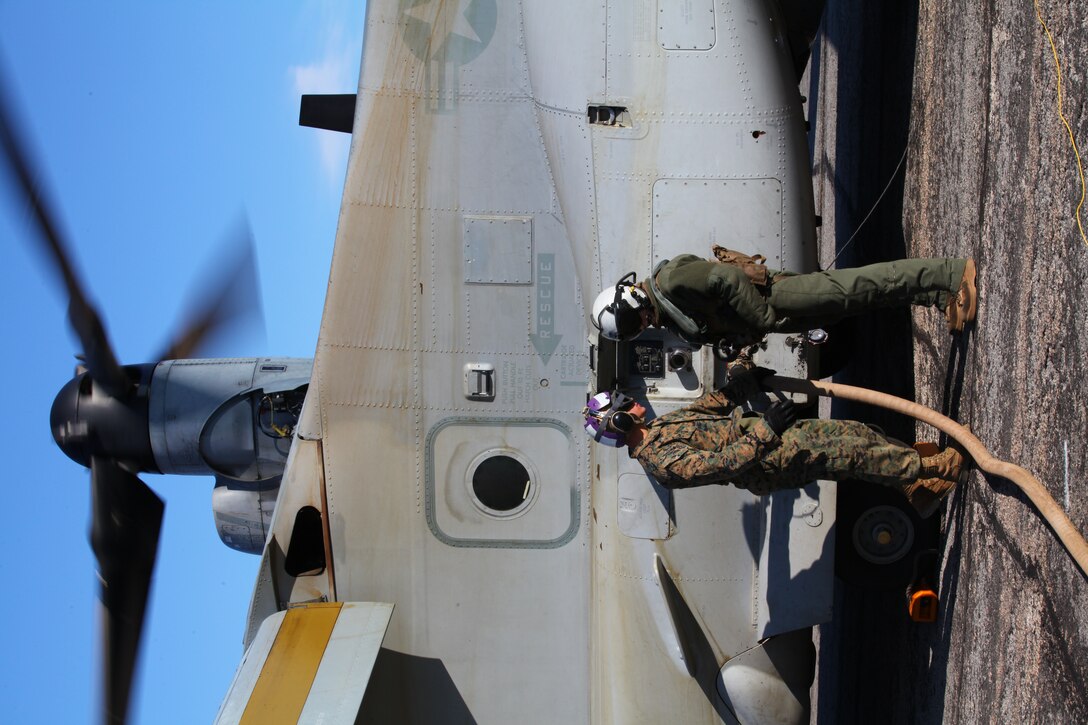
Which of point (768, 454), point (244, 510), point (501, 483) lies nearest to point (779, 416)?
point (768, 454)

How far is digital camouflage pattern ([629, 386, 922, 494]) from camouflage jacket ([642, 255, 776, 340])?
555 millimetres

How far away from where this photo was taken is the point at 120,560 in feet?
25.0

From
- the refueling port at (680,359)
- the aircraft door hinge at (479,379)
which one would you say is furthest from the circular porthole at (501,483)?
the refueling port at (680,359)

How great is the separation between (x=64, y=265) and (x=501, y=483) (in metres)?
3.70

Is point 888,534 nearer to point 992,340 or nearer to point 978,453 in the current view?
point 978,453

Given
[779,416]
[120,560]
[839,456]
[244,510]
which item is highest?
[779,416]

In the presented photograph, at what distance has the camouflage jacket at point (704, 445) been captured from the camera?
5314 mm

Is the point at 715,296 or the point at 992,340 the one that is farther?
the point at 715,296

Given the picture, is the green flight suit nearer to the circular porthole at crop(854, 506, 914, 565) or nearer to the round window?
the circular porthole at crop(854, 506, 914, 565)

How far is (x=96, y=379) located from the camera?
7.87 m

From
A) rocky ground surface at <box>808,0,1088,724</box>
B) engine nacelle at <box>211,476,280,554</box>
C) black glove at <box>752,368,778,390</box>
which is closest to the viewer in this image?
rocky ground surface at <box>808,0,1088,724</box>

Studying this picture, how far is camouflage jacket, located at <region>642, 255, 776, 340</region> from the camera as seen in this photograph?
5.46 meters

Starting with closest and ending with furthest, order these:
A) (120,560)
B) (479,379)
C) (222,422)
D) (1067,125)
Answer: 1. (1067,125)
2. (479,379)
3. (120,560)
4. (222,422)

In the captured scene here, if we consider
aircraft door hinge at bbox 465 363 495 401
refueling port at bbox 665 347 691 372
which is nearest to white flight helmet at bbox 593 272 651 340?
refueling port at bbox 665 347 691 372
